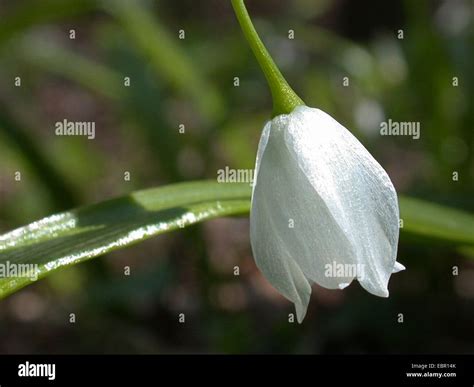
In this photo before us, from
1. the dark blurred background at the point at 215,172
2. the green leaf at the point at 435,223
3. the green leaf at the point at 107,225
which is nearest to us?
the green leaf at the point at 107,225

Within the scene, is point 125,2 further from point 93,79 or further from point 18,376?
point 18,376


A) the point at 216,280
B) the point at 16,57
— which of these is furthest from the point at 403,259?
the point at 16,57

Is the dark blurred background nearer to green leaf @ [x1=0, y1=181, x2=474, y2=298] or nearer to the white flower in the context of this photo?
green leaf @ [x1=0, y1=181, x2=474, y2=298]

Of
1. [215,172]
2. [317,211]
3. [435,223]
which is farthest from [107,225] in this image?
[215,172]

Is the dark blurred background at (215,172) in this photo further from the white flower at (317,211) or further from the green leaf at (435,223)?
the white flower at (317,211)

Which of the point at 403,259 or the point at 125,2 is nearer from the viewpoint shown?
the point at 403,259

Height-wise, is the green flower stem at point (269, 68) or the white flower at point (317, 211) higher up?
the green flower stem at point (269, 68)

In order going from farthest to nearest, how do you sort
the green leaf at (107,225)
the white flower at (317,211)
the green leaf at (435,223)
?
the green leaf at (435,223), the green leaf at (107,225), the white flower at (317,211)

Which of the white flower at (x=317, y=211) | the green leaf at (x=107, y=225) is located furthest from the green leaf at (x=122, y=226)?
the white flower at (x=317, y=211)
